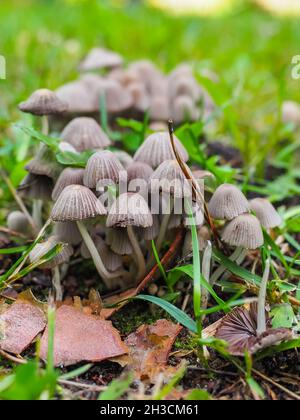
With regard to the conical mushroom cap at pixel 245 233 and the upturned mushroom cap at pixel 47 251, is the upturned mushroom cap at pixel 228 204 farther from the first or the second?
the upturned mushroom cap at pixel 47 251

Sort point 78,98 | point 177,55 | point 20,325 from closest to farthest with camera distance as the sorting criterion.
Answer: point 20,325 → point 78,98 → point 177,55

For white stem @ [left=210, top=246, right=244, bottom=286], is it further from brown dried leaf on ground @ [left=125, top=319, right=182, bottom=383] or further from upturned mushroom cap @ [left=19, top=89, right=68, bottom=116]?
upturned mushroom cap @ [left=19, top=89, right=68, bottom=116]

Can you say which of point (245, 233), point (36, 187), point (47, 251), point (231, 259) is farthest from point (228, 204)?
point (36, 187)

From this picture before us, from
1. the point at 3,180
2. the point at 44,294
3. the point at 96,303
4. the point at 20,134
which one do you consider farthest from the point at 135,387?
the point at 20,134

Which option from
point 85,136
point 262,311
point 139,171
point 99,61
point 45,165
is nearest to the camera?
point 262,311

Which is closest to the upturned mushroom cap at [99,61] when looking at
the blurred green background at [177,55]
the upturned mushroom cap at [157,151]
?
the blurred green background at [177,55]

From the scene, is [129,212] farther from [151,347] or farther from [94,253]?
[151,347]

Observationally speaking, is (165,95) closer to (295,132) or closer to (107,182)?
(295,132)
